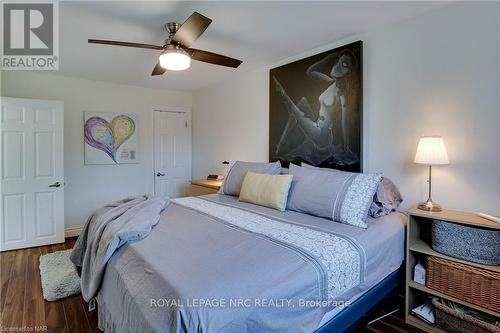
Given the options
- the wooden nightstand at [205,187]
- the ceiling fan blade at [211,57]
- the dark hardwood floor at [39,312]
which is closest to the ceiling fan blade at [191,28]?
the ceiling fan blade at [211,57]

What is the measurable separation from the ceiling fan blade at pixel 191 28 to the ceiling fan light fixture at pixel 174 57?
66 millimetres

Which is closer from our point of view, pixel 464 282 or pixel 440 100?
pixel 464 282

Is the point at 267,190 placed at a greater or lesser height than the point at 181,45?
lesser

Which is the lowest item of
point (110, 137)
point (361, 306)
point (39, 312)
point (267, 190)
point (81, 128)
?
point (39, 312)

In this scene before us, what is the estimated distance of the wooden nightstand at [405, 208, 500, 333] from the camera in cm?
176

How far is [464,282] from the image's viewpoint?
1.78 metres

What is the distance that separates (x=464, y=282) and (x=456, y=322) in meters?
0.29

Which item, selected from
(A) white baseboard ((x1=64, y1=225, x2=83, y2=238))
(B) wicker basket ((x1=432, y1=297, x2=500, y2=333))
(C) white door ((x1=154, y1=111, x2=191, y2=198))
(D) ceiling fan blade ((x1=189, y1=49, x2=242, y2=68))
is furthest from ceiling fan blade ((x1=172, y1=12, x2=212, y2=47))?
(A) white baseboard ((x1=64, y1=225, x2=83, y2=238))

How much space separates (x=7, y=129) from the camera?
11.1 ft

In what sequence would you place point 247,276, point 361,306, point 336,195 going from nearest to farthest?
point 247,276 → point 361,306 → point 336,195

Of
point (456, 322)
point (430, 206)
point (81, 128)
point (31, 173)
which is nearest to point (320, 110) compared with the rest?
point (430, 206)

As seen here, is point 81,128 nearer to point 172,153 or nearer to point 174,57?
point 172,153

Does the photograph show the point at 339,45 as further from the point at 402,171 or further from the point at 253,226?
the point at 253,226

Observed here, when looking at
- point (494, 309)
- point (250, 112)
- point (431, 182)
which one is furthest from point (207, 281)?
point (250, 112)
